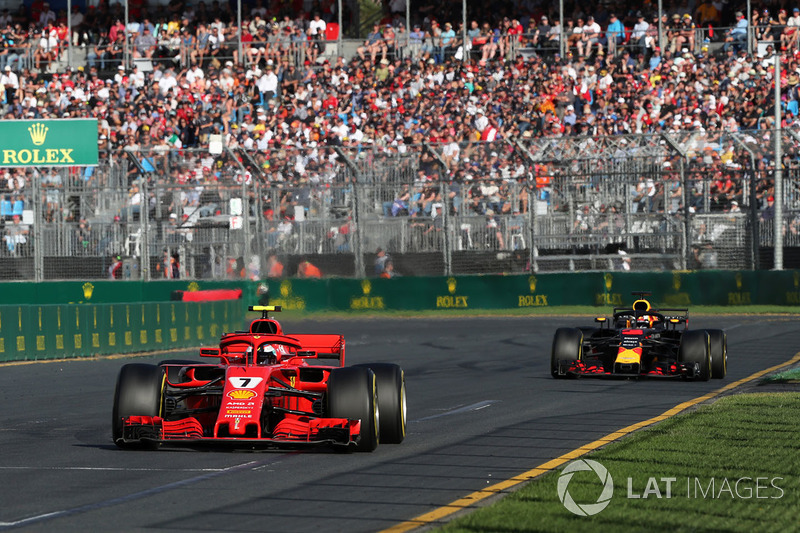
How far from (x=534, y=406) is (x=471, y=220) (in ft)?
52.0

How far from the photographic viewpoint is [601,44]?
1463 inches

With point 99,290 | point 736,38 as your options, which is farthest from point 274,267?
point 736,38

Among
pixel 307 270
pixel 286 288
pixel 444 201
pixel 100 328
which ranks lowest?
pixel 100 328

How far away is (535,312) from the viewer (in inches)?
1214

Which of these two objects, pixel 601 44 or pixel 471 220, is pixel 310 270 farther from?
pixel 601 44

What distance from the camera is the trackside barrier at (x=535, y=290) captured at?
30.1 metres

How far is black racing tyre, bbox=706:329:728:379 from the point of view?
17562 mm

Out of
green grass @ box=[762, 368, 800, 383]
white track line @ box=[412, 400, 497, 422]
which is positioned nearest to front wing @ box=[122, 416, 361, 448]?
white track line @ box=[412, 400, 497, 422]

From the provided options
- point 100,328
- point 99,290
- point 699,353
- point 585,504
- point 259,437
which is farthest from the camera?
point 99,290

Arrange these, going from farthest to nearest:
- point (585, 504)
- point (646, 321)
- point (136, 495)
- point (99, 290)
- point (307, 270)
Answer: point (307, 270)
point (99, 290)
point (646, 321)
point (136, 495)
point (585, 504)

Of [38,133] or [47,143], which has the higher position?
[38,133]

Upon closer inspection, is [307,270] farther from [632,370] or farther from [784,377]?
Result: [784,377]

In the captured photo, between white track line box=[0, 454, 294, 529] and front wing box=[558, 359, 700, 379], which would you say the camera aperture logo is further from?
front wing box=[558, 359, 700, 379]

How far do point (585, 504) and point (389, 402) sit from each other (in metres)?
3.20
